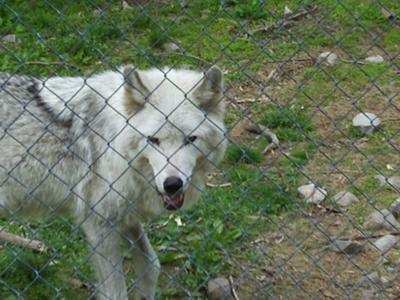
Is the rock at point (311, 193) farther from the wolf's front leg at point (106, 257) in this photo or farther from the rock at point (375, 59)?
the rock at point (375, 59)

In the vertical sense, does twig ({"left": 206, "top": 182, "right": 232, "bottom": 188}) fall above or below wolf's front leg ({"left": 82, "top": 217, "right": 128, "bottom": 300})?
below

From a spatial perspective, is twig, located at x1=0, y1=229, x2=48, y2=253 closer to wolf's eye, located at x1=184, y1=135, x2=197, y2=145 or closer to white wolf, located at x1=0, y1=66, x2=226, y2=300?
white wolf, located at x1=0, y1=66, x2=226, y2=300

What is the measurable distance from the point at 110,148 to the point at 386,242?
1.95 m

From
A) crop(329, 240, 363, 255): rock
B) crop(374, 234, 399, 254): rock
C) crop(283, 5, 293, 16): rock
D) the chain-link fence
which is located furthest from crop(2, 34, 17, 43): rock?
crop(374, 234, 399, 254): rock

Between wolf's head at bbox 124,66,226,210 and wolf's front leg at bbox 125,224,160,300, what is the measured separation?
508 mm

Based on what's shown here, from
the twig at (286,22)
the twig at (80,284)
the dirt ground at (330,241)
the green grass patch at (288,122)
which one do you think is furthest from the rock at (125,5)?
the twig at (80,284)

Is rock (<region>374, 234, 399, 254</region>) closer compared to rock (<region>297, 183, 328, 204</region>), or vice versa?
rock (<region>374, 234, 399, 254</region>)

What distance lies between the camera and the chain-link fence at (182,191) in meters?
3.76

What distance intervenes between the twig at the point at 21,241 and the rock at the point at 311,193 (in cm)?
185

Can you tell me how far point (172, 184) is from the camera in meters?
3.48

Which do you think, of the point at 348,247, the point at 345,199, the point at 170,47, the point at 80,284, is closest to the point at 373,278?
the point at 348,247

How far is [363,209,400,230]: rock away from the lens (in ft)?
15.7

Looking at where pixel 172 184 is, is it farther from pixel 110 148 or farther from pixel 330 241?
pixel 330 241

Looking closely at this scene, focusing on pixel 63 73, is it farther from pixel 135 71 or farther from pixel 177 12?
pixel 135 71
